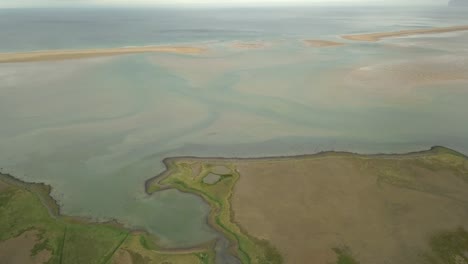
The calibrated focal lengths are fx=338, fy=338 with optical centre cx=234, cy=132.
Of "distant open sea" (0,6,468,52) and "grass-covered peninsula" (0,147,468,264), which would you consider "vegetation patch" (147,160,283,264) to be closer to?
"grass-covered peninsula" (0,147,468,264)

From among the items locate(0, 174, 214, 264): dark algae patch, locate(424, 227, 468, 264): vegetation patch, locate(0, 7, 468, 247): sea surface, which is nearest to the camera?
locate(424, 227, 468, 264): vegetation patch

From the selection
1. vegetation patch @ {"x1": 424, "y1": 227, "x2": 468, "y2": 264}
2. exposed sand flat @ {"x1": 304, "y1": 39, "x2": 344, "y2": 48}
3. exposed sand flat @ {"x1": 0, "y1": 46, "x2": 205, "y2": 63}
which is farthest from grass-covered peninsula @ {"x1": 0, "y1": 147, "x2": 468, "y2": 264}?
exposed sand flat @ {"x1": 304, "y1": 39, "x2": 344, "y2": 48}

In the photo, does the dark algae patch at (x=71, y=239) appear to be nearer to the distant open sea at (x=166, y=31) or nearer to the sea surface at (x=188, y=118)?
the sea surface at (x=188, y=118)

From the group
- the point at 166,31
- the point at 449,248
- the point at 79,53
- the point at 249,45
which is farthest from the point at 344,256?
the point at 166,31

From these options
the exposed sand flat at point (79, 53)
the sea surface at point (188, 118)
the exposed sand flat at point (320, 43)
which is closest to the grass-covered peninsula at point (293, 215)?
the sea surface at point (188, 118)

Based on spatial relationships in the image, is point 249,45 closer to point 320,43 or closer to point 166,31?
point 320,43

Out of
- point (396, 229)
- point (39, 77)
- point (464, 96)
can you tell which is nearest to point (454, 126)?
point (464, 96)
